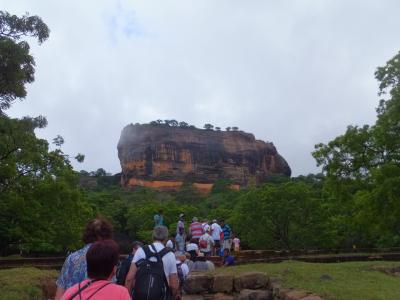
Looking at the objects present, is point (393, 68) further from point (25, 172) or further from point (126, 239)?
point (126, 239)

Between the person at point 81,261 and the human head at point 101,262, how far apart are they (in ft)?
3.91

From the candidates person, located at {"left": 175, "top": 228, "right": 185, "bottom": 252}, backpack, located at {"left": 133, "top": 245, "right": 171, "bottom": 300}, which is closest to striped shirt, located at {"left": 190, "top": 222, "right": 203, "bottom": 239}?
person, located at {"left": 175, "top": 228, "right": 185, "bottom": 252}

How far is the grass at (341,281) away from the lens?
7.61 metres

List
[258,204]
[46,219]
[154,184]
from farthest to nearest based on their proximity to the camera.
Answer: [154,184] → [258,204] → [46,219]

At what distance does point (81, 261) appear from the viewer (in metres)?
4.25

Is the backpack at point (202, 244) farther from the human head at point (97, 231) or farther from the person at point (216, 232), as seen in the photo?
the human head at point (97, 231)

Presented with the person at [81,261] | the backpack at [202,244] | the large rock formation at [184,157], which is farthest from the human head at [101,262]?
the large rock formation at [184,157]

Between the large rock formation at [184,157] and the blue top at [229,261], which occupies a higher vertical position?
the large rock formation at [184,157]

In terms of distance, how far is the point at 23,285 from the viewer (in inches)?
339

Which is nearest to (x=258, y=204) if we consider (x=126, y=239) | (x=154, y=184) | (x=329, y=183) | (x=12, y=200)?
(x=329, y=183)

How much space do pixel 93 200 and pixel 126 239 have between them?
17.4ft

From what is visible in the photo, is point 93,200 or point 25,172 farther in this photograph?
point 93,200

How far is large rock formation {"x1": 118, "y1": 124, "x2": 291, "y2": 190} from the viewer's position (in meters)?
103

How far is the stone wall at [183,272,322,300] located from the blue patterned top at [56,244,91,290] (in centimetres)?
585
